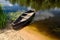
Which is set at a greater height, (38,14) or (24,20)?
(24,20)

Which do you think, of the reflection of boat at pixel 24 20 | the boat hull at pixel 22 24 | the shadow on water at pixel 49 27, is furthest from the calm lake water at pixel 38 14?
the boat hull at pixel 22 24

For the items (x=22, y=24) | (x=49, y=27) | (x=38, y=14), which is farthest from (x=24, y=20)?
(x=38, y=14)

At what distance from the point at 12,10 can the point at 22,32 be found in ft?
8.50

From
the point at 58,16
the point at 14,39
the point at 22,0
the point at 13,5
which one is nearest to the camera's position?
Answer: the point at 14,39

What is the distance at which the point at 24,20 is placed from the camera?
25.7ft

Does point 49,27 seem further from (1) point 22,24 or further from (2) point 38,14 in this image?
(2) point 38,14

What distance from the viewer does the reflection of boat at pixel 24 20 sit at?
7341mm

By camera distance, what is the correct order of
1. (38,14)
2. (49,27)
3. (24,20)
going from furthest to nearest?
(38,14)
(24,20)
(49,27)

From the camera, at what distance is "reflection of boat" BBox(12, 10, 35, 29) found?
Result: 24.1ft

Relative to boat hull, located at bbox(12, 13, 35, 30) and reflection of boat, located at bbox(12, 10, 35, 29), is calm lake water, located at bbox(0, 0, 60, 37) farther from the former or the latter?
boat hull, located at bbox(12, 13, 35, 30)

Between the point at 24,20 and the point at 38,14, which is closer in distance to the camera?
the point at 24,20

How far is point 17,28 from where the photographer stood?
727 centimetres

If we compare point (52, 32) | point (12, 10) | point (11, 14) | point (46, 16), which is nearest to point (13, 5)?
point (12, 10)

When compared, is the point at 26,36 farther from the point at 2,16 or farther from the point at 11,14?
the point at 11,14
